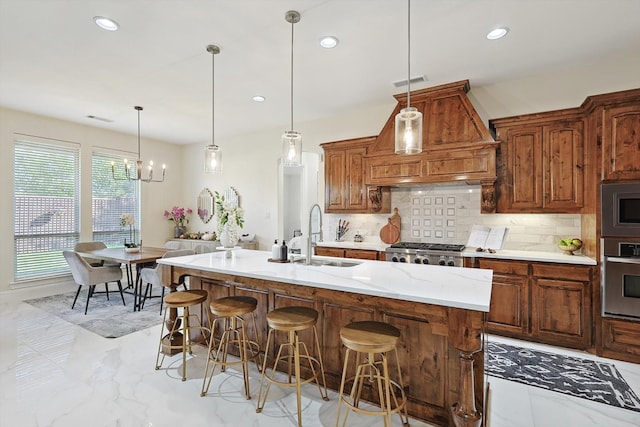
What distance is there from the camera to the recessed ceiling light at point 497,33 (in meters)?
2.68

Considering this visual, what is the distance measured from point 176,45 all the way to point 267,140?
10.1ft

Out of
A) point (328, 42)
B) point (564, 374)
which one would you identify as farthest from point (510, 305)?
point (328, 42)

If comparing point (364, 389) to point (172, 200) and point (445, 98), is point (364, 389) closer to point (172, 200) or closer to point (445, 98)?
point (445, 98)

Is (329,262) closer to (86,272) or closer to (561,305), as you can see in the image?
(561,305)

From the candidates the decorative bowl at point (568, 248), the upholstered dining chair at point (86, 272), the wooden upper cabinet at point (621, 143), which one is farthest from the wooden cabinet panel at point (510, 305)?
the upholstered dining chair at point (86, 272)

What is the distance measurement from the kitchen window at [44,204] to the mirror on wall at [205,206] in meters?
2.14

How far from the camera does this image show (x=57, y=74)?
3.58 metres

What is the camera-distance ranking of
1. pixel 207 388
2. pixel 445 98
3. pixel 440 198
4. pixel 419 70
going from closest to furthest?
pixel 207 388
pixel 419 70
pixel 445 98
pixel 440 198

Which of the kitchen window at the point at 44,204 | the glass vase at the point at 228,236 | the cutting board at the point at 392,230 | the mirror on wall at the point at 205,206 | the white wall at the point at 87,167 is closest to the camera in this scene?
the glass vase at the point at 228,236

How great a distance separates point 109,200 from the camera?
6.01 metres

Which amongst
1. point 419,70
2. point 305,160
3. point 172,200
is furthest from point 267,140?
point 419,70

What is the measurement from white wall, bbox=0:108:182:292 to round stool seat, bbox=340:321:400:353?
5662mm

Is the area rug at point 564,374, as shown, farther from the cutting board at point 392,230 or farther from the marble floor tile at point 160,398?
the cutting board at point 392,230

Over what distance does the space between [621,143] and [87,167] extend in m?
7.40
